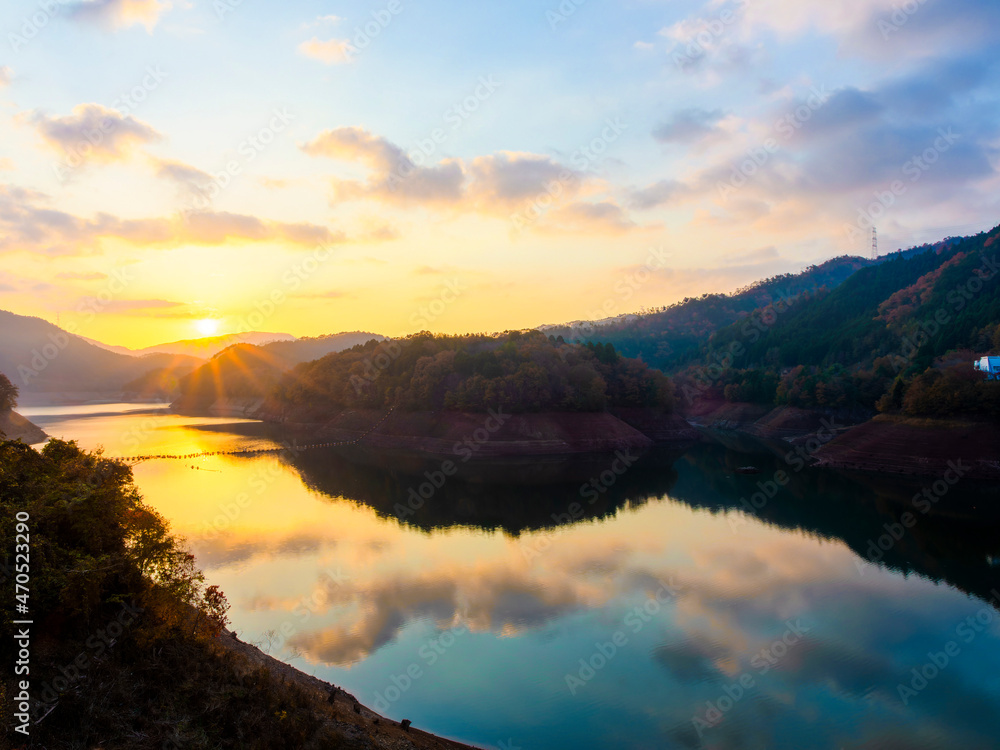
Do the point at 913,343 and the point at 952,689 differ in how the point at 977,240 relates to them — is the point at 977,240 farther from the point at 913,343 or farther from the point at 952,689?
the point at 952,689

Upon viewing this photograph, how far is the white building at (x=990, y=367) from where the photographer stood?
167 ft

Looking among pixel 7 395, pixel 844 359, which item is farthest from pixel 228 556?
pixel 844 359
